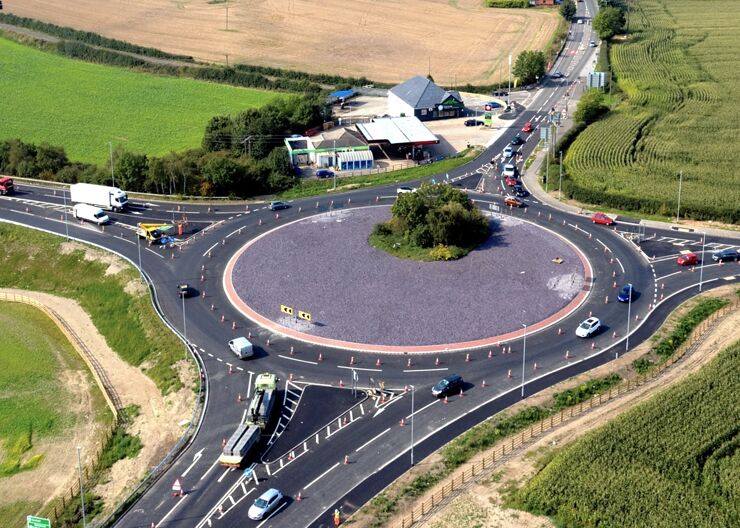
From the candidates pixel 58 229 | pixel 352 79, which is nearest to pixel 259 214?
pixel 58 229

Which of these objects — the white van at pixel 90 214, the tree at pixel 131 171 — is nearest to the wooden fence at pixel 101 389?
the white van at pixel 90 214

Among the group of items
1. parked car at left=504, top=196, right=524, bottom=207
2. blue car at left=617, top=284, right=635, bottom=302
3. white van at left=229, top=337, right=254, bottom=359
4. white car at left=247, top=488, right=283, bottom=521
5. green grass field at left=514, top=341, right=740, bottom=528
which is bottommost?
white car at left=247, top=488, right=283, bottom=521

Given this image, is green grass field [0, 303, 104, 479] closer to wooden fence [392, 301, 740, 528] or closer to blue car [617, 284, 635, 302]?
wooden fence [392, 301, 740, 528]

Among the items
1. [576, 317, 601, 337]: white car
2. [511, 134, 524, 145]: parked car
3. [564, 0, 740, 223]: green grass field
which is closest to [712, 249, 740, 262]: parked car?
[564, 0, 740, 223]: green grass field

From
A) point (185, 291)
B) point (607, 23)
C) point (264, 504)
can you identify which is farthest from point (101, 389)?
point (607, 23)

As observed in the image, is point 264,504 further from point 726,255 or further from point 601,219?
point 601,219

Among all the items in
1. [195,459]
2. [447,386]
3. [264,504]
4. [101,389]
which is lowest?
[264,504]
